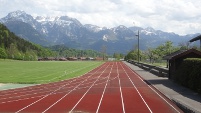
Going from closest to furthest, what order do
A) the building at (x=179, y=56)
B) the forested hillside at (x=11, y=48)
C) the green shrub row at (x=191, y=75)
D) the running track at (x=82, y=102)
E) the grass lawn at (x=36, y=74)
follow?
the running track at (x=82, y=102) < the green shrub row at (x=191, y=75) < the building at (x=179, y=56) < the grass lawn at (x=36, y=74) < the forested hillside at (x=11, y=48)

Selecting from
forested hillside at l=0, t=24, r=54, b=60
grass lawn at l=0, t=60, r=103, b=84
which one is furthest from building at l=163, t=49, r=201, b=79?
forested hillside at l=0, t=24, r=54, b=60

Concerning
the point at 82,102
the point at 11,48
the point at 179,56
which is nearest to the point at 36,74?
the point at 179,56

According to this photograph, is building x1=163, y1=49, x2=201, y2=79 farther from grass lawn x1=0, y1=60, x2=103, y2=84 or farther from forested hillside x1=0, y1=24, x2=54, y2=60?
forested hillside x1=0, y1=24, x2=54, y2=60

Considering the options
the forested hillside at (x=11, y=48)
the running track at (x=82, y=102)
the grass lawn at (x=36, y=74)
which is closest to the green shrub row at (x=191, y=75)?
the running track at (x=82, y=102)

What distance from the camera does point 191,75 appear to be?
23.6m

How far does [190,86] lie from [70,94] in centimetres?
882

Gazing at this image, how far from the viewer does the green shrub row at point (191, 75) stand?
21.7 m

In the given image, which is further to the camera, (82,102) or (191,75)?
(191,75)

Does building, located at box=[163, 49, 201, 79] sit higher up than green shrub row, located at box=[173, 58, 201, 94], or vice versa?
building, located at box=[163, 49, 201, 79]

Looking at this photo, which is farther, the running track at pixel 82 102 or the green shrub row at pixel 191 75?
the green shrub row at pixel 191 75

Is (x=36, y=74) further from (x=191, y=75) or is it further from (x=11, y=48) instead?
(x=11, y=48)

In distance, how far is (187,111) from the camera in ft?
51.5

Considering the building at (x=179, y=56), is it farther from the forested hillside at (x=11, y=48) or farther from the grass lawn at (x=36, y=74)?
the forested hillside at (x=11, y=48)

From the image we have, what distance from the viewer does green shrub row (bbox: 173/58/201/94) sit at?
21734mm
